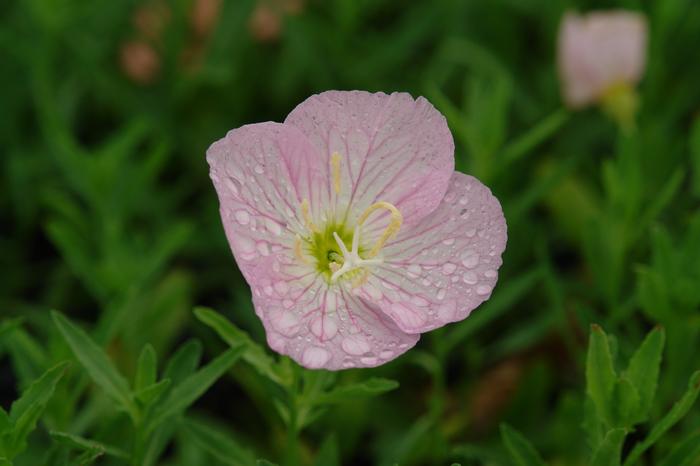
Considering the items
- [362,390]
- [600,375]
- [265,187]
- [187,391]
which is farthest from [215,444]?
[600,375]

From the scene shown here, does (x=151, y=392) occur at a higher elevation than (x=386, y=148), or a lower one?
lower

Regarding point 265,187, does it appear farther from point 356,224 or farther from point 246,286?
point 246,286

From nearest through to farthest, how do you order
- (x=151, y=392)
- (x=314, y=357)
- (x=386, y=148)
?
(x=314, y=357) < (x=151, y=392) < (x=386, y=148)

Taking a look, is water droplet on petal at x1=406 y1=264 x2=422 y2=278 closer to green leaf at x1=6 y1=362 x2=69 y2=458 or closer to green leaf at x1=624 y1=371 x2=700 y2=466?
green leaf at x1=624 y1=371 x2=700 y2=466

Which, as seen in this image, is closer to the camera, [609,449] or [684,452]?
[609,449]

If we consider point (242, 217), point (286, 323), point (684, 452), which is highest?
point (242, 217)

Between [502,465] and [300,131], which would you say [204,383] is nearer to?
[300,131]
